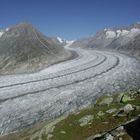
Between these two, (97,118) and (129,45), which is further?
(129,45)

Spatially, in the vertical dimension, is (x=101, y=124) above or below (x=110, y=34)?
above

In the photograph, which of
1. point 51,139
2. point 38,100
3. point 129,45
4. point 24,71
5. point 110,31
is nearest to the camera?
point 51,139

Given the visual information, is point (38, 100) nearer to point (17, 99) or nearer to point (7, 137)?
point (17, 99)

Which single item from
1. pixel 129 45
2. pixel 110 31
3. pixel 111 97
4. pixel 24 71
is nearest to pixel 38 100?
pixel 111 97

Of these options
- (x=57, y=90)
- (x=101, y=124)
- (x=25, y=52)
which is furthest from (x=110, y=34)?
(x=101, y=124)

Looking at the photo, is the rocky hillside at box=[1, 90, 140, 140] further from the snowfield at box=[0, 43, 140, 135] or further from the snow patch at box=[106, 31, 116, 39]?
the snow patch at box=[106, 31, 116, 39]

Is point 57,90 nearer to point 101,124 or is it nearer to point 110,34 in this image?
point 101,124

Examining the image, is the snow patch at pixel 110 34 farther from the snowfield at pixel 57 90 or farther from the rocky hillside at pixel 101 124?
the rocky hillside at pixel 101 124
